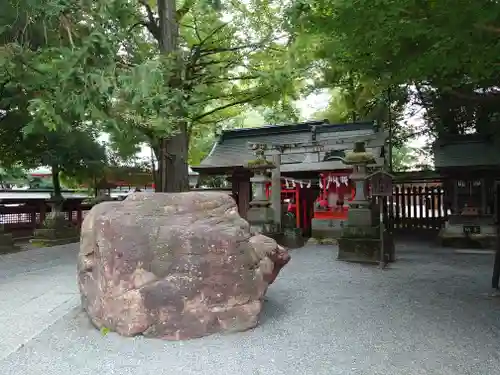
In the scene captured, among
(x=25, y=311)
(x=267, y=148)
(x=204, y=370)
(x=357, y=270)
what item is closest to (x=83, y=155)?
(x=267, y=148)

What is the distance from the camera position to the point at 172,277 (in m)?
4.12

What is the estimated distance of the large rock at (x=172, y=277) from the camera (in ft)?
13.4

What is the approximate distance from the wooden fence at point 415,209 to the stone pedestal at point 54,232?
35.3ft

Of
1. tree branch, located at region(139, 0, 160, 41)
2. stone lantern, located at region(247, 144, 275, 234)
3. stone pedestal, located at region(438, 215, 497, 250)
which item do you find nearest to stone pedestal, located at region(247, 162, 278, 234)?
stone lantern, located at region(247, 144, 275, 234)

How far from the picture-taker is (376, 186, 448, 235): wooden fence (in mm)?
13922

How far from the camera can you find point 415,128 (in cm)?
1528

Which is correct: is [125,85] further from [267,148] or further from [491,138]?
[491,138]

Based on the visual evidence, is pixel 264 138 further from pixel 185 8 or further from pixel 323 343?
pixel 323 343

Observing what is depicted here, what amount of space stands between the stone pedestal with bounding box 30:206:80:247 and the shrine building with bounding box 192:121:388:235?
4638 mm

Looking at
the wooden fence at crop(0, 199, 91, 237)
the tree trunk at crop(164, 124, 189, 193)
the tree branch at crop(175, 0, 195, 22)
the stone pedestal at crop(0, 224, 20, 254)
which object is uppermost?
the tree branch at crop(175, 0, 195, 22)

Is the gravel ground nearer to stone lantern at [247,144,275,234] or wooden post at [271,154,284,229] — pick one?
stone lantern at [247,144,275,234]

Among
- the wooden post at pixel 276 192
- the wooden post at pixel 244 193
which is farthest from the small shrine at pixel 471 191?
the wooden post at pixel 244 193

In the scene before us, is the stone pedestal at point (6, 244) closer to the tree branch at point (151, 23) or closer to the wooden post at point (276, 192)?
the tree branch at point (151, 23)

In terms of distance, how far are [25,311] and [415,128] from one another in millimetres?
14289
